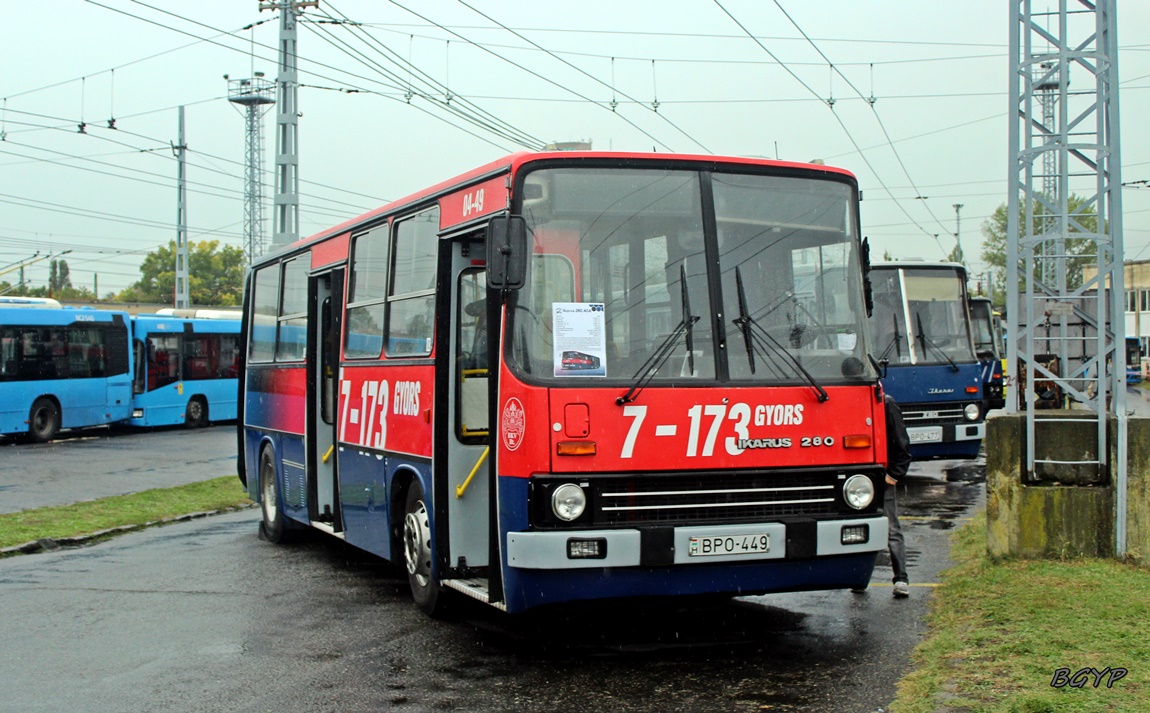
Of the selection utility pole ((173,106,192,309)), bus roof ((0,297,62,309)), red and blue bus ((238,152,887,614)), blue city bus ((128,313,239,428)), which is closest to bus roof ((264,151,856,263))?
red and blue bus ((238,152,887,614))

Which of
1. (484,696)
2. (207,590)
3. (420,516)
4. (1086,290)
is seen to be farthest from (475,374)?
(1086,290)

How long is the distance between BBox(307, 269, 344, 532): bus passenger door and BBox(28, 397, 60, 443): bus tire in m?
20.6

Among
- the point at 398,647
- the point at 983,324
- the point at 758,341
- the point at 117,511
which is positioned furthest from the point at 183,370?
the point at 758,341

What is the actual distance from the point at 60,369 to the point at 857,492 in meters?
27.3

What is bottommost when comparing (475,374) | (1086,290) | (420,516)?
(420,516)

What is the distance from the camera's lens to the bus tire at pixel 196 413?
36.5 meters

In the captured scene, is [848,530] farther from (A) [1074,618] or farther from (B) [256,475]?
(B) [256,475]

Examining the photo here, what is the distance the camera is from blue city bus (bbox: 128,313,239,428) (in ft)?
113

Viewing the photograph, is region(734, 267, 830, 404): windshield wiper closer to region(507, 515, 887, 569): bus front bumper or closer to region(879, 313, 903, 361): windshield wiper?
region(507, 515, 887, 569): bus front bumper

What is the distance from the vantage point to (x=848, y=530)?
7.51m

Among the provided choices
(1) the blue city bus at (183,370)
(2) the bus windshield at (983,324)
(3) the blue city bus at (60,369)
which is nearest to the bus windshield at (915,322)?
(2) the bus windshield at (983,324)

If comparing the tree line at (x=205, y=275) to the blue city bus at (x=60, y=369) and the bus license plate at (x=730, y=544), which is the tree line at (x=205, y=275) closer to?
the blue city bus at (x=60, y=369)

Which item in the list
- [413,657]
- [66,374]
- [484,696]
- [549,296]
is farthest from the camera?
[66,374]

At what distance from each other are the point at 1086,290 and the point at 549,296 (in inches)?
208
